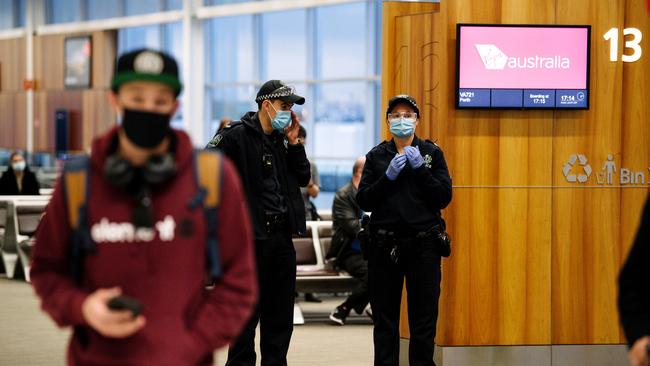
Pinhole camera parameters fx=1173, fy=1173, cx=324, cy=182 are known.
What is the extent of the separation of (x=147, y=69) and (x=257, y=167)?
326 centimetres

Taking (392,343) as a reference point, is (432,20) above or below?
above

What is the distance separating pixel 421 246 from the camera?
20.1 ft

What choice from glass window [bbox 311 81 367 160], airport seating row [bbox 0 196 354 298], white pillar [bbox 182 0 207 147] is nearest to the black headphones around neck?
airport seating row [bbox 0 196 354 298]

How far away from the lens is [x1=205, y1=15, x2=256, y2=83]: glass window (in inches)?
866

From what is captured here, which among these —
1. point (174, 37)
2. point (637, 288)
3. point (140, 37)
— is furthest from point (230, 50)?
point (637, 288)

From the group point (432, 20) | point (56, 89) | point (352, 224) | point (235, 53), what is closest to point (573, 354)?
point (432, 20)

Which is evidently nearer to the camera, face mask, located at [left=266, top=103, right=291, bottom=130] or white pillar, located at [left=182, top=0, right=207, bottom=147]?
face mask, located at [left=266, top=103, right=291, bottom=130]

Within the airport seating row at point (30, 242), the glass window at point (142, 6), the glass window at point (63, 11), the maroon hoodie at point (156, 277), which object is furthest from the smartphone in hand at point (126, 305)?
the glass window at point (63, 11)

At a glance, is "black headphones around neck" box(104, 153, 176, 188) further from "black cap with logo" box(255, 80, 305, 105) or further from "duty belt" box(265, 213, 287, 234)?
"black cap with logo" box(255, 80, 305, 105)

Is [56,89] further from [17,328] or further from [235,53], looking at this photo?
[17,328]

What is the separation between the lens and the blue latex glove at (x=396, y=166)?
19.8 ft

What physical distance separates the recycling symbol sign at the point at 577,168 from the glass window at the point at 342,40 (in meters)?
12.3

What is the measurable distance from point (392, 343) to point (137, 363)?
371 cm

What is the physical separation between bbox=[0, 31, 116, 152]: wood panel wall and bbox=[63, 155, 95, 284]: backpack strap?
23203 millimetres
